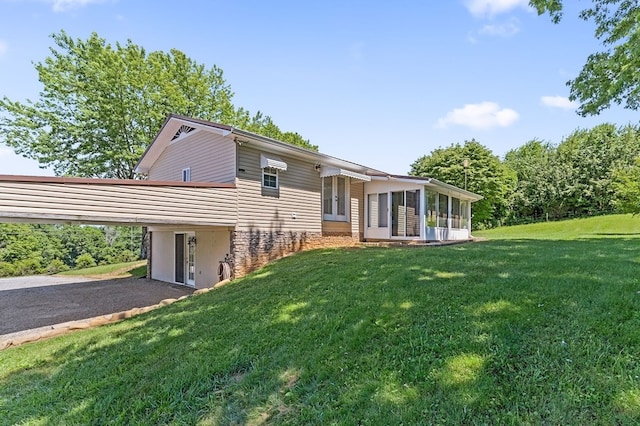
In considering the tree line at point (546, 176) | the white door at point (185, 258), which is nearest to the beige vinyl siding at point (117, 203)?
the white door at point (185, 258)

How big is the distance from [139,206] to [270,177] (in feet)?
14.3

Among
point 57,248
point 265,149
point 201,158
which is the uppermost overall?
point 265,149

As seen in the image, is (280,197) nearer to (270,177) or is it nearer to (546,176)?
(270,177)

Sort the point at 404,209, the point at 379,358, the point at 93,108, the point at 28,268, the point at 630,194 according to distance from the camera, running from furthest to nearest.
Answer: the point at 28,268 < the point at 93,108 < the point at 630,194 < the point at 404,209 < the point at 379,358

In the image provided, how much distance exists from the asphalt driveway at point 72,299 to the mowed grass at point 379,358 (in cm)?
294

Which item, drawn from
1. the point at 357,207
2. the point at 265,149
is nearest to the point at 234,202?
the point at 265,149

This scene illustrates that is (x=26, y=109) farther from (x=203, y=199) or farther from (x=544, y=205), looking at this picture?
(x=544, y=205)

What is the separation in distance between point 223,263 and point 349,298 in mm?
6204

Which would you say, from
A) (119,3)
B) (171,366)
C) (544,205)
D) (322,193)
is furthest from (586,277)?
(544,205)

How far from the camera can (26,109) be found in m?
18.5

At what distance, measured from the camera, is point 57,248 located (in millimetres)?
33906

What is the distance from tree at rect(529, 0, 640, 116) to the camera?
9.23 m

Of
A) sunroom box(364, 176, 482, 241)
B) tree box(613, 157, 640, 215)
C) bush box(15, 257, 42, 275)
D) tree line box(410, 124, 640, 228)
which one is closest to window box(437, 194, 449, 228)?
sunroom box(364, 176, 482, 241)

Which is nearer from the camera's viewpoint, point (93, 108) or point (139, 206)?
point (139, 206)
